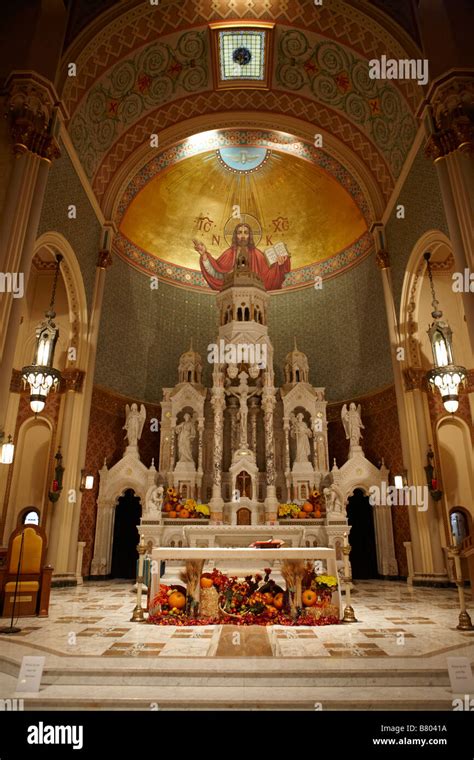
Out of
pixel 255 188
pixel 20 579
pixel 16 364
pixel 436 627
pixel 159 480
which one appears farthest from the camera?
pixel 255 188

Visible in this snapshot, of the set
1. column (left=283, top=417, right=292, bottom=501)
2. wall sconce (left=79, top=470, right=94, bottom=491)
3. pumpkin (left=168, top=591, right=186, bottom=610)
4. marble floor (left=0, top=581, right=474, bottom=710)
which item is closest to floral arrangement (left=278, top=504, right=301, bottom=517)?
column (left=283, top=417, right=292, bottom=501)

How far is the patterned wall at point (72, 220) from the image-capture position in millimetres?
13211

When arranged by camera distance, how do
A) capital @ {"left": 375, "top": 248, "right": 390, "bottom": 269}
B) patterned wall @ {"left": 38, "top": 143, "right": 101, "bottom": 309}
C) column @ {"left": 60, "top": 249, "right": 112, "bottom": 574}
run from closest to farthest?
patterned wall @ {"left": 38, "top": 143, "right": 101, "bottom": 309} < column @ {"left": 60, "top": 249, "right": 112, "bottom": 574} < capital @ {"left": 375, "top": 248, "right": 390, "bottom": 269}

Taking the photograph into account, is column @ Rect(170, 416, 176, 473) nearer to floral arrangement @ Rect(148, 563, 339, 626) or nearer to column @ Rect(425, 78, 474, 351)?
floral arrangement @ Rect(148, 563, 339, 626)

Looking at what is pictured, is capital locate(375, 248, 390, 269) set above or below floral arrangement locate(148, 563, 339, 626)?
above

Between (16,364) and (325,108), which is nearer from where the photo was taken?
(16,364)

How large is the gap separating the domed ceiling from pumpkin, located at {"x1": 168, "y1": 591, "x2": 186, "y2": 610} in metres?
14.8

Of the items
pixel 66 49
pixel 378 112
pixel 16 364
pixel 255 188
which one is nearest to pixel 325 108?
pixel 378 112

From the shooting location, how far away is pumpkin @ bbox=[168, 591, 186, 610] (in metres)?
8.54

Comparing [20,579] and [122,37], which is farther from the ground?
[122,37]

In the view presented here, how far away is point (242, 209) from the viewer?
2245 cm
